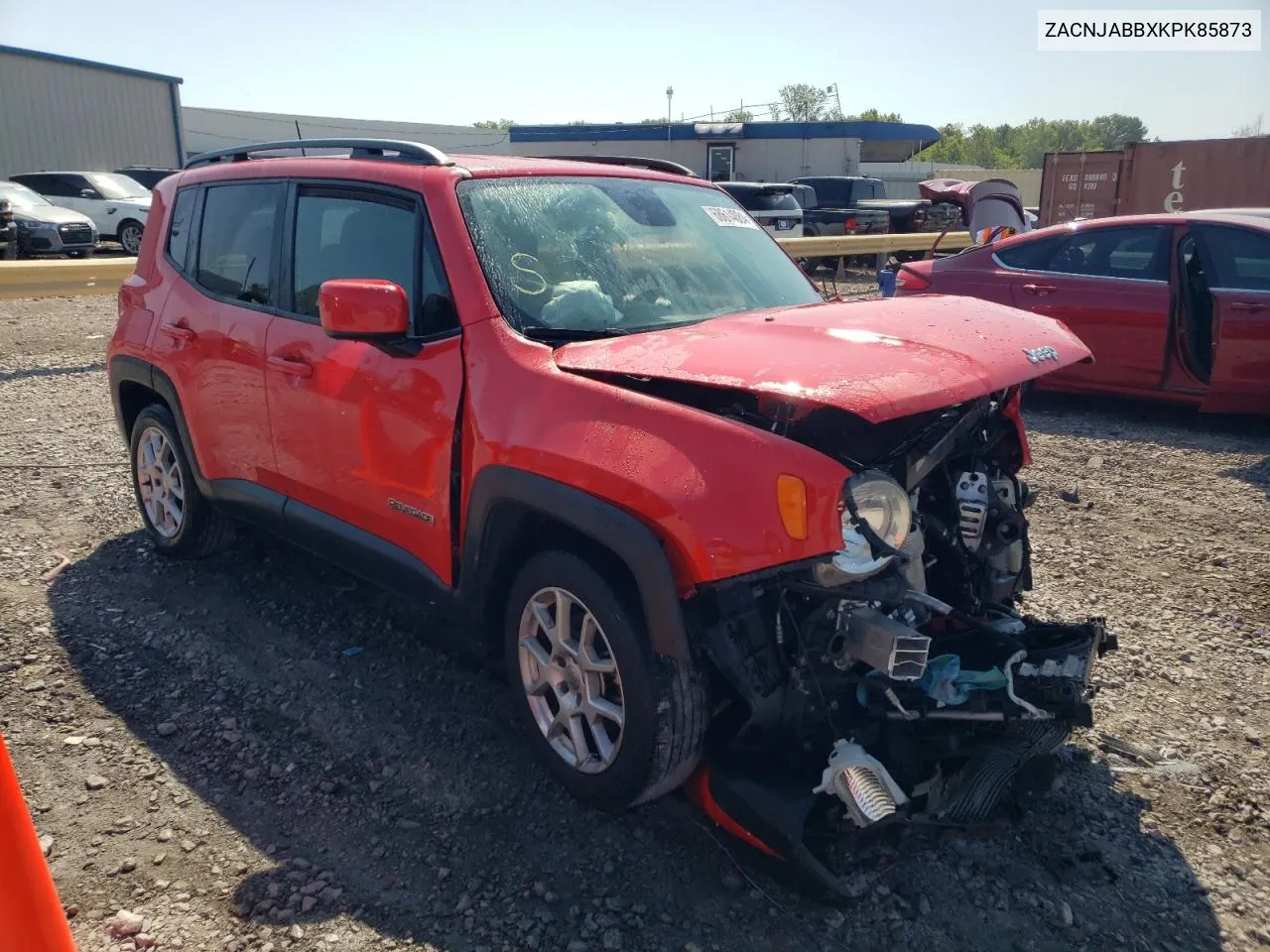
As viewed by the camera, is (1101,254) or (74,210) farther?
(74,210)

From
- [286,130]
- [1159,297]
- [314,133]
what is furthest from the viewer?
[314,133]

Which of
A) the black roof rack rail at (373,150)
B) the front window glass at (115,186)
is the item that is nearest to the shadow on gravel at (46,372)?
the black roof rack rail at (373,150)

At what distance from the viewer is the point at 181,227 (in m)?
4.73

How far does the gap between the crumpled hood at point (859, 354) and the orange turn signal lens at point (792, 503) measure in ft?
0.69

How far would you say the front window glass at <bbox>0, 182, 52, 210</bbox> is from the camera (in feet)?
59.0

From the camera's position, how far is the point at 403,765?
330 centimetres

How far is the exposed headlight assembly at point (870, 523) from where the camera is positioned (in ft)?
8.21

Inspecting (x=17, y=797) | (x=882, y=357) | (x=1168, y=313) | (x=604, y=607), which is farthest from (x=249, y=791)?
(x=1168, y=313)

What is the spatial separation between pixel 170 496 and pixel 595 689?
302 cm

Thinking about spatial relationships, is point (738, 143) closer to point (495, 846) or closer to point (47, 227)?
point (47, 227)

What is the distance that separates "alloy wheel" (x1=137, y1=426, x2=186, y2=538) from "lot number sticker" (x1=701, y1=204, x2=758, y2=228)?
2.81 m

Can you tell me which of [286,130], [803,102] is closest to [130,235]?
[286,130]

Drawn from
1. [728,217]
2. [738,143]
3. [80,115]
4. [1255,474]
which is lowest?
[1255,474]

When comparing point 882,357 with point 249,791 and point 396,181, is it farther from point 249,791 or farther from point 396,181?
point 249,791
